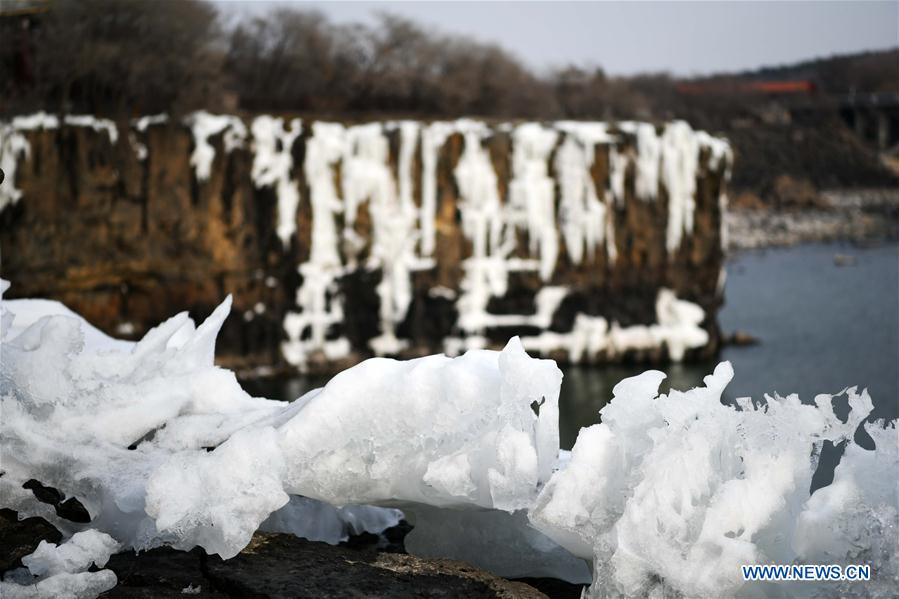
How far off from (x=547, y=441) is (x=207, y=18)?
1746 cm

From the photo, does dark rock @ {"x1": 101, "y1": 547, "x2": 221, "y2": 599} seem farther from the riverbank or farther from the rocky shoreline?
the riverbank

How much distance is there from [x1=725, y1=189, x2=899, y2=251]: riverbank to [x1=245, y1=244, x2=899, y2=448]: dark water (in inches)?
277

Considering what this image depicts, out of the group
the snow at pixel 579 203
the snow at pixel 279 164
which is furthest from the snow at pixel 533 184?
the snow at pixel 279 164

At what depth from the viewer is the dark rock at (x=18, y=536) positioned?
338 centimetres

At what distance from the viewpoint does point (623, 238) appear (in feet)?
57.6

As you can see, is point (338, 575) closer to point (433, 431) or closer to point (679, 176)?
point (433, 431)

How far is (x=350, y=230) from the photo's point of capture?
1689 centimetres

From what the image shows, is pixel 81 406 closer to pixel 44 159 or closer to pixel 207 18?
pixel 44 159

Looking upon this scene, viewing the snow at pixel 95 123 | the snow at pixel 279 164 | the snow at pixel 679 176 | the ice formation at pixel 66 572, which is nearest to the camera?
the ice formation at pixel 66 572

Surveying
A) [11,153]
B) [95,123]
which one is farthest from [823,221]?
[11,153]

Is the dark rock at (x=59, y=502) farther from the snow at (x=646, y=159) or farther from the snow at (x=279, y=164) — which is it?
the snow at (x=646, y=159)

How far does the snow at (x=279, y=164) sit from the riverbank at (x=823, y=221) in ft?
66.1

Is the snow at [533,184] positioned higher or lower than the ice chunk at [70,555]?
higher

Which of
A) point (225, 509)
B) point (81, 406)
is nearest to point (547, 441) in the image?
point (225, 509)
